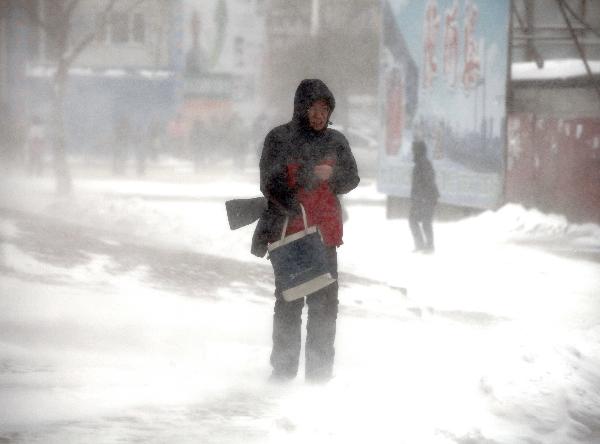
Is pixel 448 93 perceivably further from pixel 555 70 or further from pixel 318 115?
pixel 318 115

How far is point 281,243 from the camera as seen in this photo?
588 cm

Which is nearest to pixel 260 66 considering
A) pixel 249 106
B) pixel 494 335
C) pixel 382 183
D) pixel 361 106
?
pixel 249 106

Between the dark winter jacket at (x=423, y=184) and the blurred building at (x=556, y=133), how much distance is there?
3754mm

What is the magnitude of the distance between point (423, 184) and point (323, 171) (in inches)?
398

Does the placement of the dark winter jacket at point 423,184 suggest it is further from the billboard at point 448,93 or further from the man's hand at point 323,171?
the man's hand at point 323,171

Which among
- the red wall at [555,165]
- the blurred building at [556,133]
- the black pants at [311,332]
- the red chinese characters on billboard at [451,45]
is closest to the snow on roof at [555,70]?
the blurred building at [556,133]

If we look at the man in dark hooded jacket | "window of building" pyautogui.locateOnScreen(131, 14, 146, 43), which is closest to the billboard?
the man in dark hooded jacket

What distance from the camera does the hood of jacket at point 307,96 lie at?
5.77 metres

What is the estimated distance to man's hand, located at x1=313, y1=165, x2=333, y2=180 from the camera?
5.79 metres

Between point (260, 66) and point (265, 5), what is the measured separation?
9.40 feet

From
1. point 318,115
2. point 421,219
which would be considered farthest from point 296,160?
point 421,219

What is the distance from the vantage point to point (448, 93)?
20.6 meters

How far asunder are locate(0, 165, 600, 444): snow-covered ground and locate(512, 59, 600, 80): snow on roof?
13.8 ft

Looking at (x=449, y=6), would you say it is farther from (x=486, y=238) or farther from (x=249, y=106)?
(x=249, y=106)
